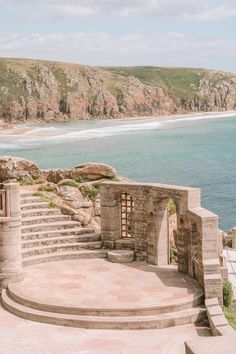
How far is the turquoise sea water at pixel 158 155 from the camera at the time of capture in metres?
59.4

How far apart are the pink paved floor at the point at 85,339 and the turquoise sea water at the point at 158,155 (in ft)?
86.0

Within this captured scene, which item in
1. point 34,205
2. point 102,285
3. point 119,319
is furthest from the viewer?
point 34,205

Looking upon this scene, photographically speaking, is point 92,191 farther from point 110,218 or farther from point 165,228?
point 165,228

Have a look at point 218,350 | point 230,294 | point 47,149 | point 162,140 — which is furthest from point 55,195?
point 162,140

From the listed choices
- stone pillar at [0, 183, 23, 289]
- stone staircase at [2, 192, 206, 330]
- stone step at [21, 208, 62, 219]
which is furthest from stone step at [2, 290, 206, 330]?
stone step at [21, 208, 62, 219]

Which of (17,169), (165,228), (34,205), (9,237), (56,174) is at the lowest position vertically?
(165,228)

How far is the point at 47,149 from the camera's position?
287ft

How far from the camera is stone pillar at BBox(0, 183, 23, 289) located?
19.9 meters

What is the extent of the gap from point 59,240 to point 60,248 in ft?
1.12

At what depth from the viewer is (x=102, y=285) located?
Result: 19578 mm

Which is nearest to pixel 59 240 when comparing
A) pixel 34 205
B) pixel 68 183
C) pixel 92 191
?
pixel 34 205

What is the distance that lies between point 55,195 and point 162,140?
8354 centimetres

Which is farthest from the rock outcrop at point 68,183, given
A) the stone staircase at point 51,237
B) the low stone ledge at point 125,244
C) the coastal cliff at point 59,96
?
the coastal cliff at point 59,96

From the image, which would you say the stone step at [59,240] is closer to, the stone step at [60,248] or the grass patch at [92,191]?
the stone step at [60,248]
